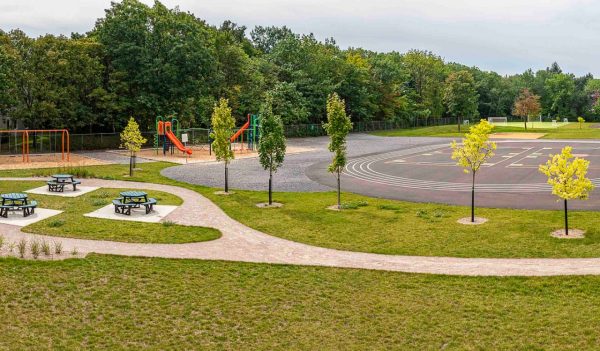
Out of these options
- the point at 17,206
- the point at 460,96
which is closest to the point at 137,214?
the point at 17,206

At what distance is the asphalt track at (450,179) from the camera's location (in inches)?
1085

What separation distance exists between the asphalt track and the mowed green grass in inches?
478

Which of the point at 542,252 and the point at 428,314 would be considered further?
the point at 542,252

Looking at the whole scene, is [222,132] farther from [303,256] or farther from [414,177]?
[303,256]

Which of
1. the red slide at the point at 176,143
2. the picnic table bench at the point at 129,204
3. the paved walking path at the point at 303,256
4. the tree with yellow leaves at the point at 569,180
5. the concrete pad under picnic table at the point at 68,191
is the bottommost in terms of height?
the paved walking path at the point at 303,256

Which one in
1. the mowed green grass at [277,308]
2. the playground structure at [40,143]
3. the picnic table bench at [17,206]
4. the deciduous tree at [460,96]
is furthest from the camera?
the deciduous tree at [460,96]

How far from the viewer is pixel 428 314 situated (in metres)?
13.4

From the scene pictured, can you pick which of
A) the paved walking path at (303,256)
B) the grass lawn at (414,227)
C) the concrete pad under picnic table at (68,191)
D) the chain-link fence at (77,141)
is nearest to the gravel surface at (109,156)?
the chain-link fence at (77,141)

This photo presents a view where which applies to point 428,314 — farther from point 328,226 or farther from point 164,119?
point 164,119

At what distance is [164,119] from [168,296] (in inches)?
1757

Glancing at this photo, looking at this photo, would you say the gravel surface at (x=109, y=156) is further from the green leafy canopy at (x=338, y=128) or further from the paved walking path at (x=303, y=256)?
the paved walking path at (x=303, y=256)

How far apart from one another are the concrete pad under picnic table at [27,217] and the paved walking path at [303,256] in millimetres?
633

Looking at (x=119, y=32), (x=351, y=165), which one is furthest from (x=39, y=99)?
(x=351, y=165)

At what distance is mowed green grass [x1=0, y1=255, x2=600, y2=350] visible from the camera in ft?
39.4
